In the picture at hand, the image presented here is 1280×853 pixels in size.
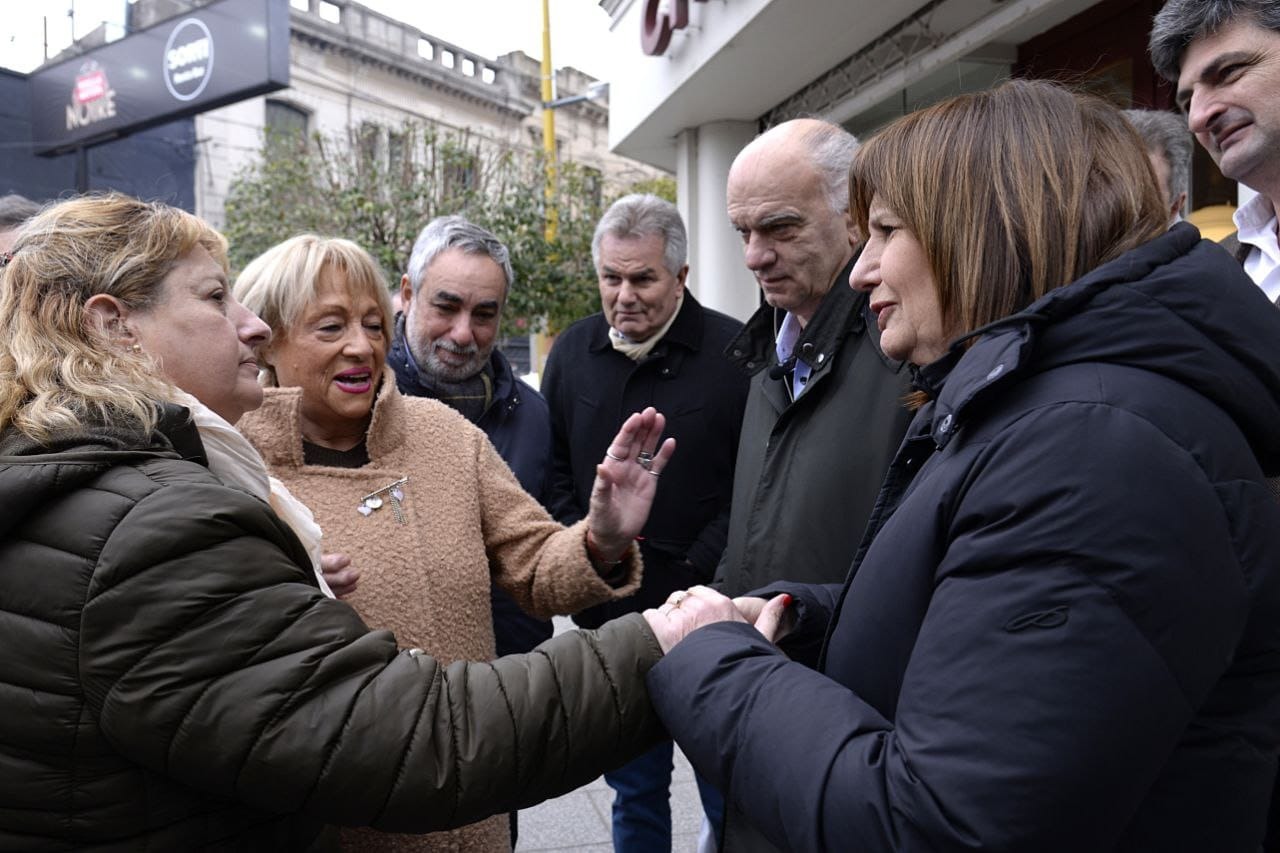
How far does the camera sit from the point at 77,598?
1.35 meters

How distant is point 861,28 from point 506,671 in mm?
6393

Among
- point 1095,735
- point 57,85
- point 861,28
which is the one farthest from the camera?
point 57,85

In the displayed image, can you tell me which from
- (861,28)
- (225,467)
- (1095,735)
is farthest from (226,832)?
(861,28)

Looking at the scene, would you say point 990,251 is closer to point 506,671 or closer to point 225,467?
point 506,671

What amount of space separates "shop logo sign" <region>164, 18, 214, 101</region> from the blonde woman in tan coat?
7427mm

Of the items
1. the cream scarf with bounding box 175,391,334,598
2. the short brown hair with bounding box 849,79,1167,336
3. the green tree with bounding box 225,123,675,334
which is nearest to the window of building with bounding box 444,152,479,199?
the green tree with bounding box 225,123,675,334

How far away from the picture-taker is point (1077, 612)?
1066 millimetres

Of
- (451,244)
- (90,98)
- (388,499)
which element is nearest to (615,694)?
(388,499)

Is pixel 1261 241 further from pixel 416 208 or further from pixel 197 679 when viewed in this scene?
pixel 416 208

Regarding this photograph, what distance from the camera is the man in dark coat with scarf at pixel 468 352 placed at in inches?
137

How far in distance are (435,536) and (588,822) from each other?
2.47 meters

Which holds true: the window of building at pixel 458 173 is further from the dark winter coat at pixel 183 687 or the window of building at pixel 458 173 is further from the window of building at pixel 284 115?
the dark winter coat at pixel 183 687

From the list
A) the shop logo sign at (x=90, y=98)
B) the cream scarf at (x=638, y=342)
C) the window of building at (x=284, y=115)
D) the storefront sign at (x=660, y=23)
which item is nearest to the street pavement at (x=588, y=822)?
the cream scarf at (x=638, y=342)

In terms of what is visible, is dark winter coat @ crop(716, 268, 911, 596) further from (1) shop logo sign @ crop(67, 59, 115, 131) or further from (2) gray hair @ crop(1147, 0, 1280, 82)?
Answer: (1) shop logo sign @ crop(67, 59, 115, 131)
